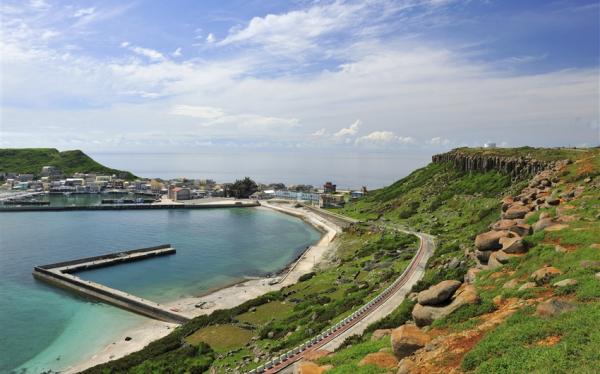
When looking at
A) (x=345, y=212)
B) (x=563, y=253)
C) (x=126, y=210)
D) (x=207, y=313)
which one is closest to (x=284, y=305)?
(x=207, y=313)

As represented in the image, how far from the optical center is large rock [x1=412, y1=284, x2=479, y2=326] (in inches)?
693

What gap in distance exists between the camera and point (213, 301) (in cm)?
5119

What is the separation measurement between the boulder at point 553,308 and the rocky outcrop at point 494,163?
6243cm

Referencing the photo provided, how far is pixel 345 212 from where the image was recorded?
128m

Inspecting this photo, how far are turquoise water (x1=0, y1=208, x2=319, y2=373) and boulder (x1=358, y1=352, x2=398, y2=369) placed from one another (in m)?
35.2

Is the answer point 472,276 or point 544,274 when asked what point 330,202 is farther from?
point 544,274

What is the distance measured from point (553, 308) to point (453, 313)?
4209 mm

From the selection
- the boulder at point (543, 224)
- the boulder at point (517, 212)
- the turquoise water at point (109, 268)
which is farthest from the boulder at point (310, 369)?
the turquoise water at point (109, 268)

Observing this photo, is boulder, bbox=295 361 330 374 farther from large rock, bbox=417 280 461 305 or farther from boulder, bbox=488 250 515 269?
boulder, bbox=488 250 515 269

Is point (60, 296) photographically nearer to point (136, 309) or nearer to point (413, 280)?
point (136, 309)

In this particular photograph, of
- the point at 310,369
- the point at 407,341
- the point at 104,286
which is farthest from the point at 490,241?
the point at 104,286

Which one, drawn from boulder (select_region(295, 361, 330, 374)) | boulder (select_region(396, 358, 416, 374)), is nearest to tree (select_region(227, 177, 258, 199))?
boulder (select_region(295, 361, 330, 374))

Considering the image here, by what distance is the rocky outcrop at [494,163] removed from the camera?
76.5 m

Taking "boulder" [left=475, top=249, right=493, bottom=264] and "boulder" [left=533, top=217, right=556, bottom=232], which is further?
"boulder" [left=533, top=217, right=556, bottom=232]
